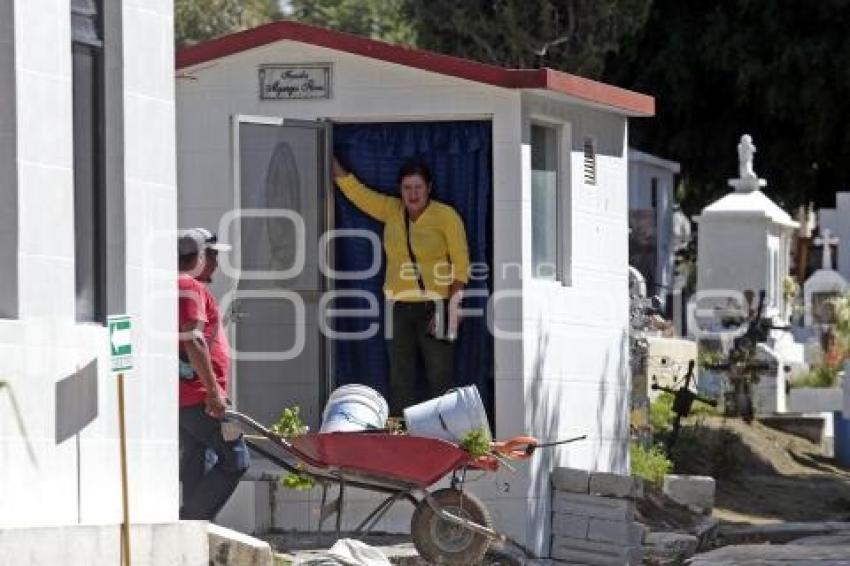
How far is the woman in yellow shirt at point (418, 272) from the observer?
16812mm

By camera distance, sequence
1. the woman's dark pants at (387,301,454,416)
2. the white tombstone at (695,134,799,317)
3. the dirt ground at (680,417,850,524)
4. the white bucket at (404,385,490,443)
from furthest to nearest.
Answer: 1. the white tombstone at (695,134,799,317)
2. the dirt ground at (680,417,850,524)
3. the woman's dark pants at (387,301,454,416)
4. the white bucket at (404,385,490,443)

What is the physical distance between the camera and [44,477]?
38.4 feet

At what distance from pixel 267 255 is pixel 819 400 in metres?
12.1

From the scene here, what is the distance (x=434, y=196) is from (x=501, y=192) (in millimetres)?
644

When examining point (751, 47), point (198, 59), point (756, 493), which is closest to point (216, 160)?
point (198, 59)

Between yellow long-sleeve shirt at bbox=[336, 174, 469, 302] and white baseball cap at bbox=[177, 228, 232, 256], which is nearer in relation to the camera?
white baseball cap at bbox=[177, 228, 232, 256]

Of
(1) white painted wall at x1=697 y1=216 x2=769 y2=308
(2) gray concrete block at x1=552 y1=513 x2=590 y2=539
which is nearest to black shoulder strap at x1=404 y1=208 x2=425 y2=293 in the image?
(2) gray concrete block at x1=552 y1=513 x2=590 y2=539

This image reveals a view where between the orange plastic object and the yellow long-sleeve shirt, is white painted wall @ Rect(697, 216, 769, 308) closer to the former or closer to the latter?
the yellow long-sleeve shirt

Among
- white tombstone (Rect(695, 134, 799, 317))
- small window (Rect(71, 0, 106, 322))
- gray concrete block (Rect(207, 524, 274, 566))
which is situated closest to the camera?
small window (Rect(71, 0, 106, 322))

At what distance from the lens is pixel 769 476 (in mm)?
23859

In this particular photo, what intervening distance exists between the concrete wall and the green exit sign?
344 mm

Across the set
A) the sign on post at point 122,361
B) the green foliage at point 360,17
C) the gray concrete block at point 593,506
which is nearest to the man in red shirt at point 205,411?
the sign on post at point 122,361

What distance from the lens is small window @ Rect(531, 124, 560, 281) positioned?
17.0m

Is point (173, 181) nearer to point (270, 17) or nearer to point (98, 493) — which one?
point (98, 493)
